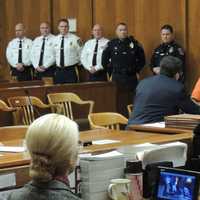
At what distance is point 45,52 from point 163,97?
6076 millimetres

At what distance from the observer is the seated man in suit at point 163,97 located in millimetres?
5371

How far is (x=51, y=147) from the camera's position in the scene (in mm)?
2105

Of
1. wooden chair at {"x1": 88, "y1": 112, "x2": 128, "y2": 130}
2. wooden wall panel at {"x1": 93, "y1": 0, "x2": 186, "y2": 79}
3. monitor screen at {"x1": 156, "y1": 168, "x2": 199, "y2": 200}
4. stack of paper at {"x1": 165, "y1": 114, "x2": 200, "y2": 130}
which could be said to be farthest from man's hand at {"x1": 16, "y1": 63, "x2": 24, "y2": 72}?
monitor screen at {"x1": 156, "y1": 168, "x2": 199, "y2": 200}

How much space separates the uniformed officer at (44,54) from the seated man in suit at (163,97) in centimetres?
580

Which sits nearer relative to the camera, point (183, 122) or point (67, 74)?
point (183, 122)

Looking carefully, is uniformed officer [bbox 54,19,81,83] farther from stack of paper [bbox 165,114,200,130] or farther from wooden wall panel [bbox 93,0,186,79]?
stack of paper [bbox 165,114,200,130]

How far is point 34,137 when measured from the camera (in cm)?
213

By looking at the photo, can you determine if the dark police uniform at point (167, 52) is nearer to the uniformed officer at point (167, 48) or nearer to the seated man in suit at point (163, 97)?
the uniformed officer at point (167, 48)

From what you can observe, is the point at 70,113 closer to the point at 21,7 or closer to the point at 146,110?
the point at 146,110

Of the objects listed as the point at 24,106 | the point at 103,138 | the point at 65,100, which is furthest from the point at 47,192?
the point at 65,100

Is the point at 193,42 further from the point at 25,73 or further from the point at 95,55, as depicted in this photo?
the point at 25,73

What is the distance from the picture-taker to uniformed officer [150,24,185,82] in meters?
9.52

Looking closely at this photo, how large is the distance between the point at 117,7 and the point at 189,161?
8042mm

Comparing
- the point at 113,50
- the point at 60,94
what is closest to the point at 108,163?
the point at 60,94
